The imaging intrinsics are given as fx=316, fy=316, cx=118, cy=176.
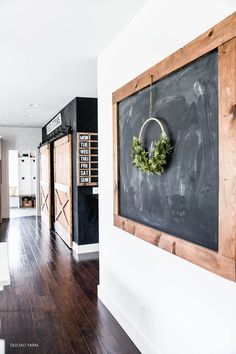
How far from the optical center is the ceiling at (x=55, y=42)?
98.3 inches

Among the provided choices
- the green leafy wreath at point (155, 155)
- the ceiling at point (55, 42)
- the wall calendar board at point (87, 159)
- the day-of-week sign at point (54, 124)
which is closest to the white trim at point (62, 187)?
the wall calendar board at point (87, 159)

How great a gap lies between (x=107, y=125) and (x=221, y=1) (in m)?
2.00

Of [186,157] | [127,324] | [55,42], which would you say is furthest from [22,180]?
[186,157]

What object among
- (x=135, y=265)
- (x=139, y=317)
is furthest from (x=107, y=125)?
(x=139, y=317)

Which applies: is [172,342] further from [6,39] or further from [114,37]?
[6,39]

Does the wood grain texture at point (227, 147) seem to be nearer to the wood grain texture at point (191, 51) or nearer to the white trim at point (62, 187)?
the wood grain texture at point (191, 51)

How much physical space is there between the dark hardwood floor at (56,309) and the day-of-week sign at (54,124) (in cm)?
290

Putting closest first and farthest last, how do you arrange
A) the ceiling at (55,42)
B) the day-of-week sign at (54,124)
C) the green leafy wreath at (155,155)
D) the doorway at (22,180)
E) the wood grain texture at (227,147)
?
the wood grain texture at (227,147) < the green leafy wreath at (155,155) < the ceiling at (55,42) < the day-of-week sign at (54,124) < the doorway at (22,180)

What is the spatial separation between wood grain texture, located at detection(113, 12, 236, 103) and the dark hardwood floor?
2.20 m

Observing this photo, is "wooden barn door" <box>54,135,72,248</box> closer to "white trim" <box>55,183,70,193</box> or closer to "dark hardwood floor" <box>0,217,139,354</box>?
"white trim" <box>55,183,70,193</box>

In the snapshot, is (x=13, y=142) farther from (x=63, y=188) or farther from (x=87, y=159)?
(x=87, y=159)

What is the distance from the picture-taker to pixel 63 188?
664 cm

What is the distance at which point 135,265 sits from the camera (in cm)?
273

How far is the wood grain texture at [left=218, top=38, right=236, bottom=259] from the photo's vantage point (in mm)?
1512
